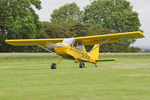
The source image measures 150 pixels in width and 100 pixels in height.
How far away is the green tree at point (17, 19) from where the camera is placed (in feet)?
180

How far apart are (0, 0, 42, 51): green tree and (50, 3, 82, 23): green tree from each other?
167 ft

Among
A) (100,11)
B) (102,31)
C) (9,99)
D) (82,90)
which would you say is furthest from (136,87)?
(100,11)

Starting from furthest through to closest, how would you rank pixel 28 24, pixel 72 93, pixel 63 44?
pixel 28 24 < pixel 63 44 < pixel 72 93

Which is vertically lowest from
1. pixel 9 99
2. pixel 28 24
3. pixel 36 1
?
pixel 9 99

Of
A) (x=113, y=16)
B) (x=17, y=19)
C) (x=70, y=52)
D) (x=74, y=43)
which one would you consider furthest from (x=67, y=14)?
(x=70, y=52)

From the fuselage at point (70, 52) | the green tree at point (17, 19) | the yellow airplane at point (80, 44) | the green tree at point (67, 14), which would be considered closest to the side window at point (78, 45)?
the yellow airplane at point (80, 44)

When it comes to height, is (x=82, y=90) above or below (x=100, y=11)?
below

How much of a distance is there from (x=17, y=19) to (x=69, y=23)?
40.7 m

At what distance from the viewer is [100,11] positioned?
10238 cm

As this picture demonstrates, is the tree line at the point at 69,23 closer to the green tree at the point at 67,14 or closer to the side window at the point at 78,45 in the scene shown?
the green tree at the point at 67,14

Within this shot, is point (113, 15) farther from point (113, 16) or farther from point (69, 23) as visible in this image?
point (69, 23)

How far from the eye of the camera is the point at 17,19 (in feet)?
182

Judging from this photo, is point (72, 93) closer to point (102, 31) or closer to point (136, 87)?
point (136, 87)

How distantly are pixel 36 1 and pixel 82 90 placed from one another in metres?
52.1
